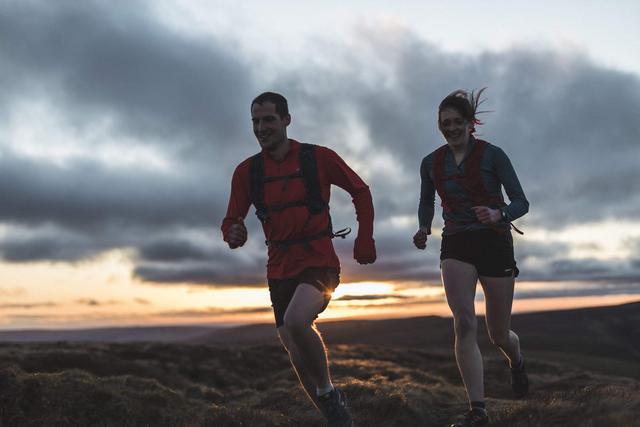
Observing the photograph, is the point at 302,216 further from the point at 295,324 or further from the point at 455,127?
the point at 455,127

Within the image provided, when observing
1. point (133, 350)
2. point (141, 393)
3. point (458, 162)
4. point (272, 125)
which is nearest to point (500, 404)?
point (458, 162)

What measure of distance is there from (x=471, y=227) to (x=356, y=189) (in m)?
1.34

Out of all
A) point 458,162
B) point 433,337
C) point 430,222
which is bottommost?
point 433,337

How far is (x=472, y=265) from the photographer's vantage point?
7.27m

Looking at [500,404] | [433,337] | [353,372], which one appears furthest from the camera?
[433,337]

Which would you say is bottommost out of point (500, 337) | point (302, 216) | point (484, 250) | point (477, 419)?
point (477, 419)

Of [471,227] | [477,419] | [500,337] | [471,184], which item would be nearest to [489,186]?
[471,184]

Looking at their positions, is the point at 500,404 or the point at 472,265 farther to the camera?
the point at 500,404

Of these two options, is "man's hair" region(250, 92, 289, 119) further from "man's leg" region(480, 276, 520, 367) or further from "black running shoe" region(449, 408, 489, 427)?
"black running shoe" region(449, 408, 489, 427)

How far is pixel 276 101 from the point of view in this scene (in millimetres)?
7211

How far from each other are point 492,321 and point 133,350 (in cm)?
3405

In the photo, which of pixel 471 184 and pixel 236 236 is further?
pixel 471 184

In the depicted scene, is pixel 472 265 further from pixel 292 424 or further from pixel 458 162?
pixel 292 424

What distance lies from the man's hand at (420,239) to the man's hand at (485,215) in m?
1.14
